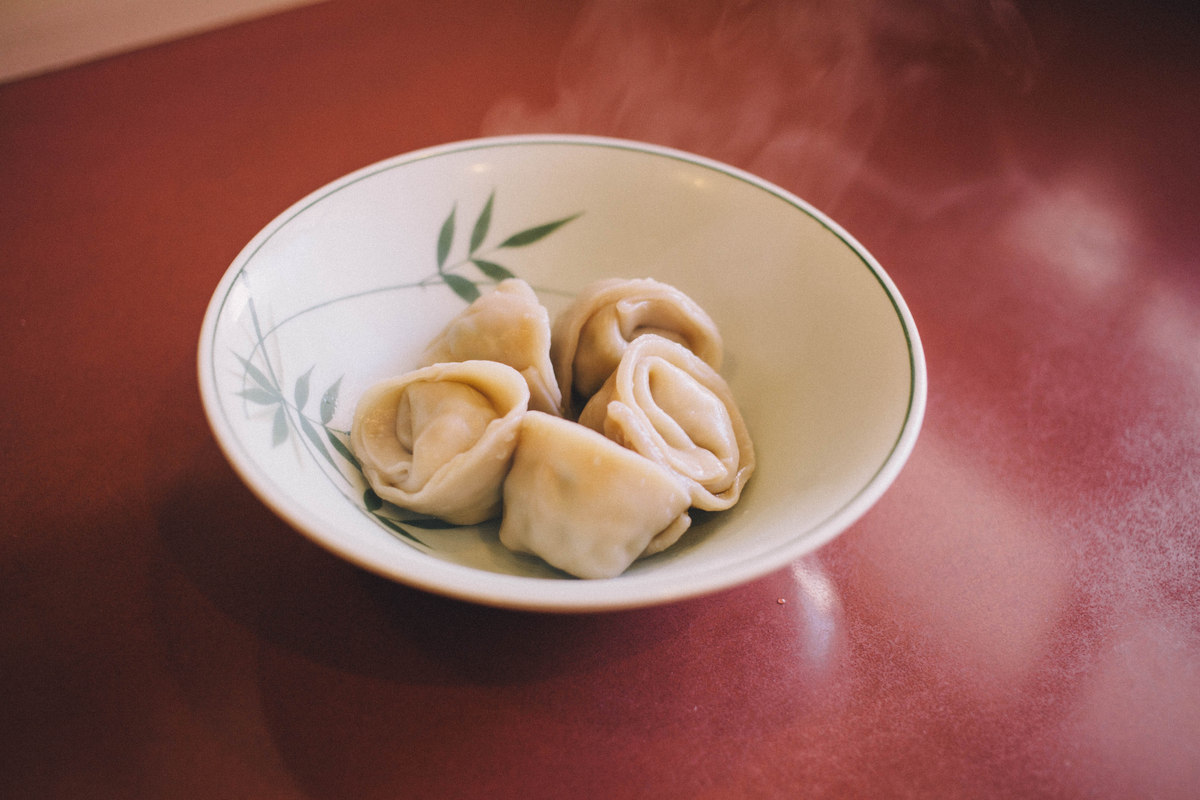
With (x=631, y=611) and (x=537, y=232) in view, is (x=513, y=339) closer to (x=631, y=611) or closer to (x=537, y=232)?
(x=537, y=232)

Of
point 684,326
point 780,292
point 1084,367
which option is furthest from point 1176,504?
point 684,326

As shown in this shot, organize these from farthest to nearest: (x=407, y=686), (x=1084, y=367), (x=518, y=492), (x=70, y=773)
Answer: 1. (x=1084, y=367)
2. (x=518, y=492)
3. (x=407, y=686)
4. (x=70, y=773)

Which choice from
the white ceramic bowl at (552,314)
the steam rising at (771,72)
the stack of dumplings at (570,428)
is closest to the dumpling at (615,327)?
the stack of dumplings at (570,428)

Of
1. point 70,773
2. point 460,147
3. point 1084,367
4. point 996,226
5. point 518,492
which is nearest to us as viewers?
point 70,773

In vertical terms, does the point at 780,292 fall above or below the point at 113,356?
below

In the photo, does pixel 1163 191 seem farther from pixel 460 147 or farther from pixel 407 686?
pixel 407 686

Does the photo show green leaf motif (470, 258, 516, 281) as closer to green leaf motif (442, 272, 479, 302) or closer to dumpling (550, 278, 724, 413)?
green leaf motif (442, 272, 479, 302)

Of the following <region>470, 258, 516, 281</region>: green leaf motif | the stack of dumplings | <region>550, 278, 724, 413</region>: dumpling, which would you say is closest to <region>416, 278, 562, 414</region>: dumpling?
the stack of dumplings
